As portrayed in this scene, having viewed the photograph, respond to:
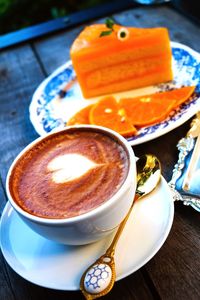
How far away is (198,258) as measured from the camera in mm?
612

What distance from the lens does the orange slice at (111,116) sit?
0.89 m

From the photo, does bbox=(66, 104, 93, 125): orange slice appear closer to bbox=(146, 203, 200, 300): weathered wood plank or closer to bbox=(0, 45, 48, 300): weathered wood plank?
bbox=(0, 45, 48, 300): weathered wood plank

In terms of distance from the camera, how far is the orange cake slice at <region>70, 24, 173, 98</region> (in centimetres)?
106

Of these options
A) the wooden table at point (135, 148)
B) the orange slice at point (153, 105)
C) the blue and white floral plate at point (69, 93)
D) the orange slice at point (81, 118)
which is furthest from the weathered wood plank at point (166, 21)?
the orange slice at point (81, 118)

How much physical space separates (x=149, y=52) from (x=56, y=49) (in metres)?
0.38

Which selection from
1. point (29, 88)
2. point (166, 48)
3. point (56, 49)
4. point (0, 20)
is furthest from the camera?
point (0, 20)

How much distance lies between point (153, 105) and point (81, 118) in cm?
17

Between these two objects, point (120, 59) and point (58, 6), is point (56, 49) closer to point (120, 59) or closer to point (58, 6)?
point (120, 59)

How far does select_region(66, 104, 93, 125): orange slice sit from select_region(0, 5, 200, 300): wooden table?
10 centimetres

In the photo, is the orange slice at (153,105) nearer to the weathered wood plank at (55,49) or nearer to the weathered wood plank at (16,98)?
the weathered wood plank at (16,98)

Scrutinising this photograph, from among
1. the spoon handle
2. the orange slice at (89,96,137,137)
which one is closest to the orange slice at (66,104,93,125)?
the orange slice at (89,96,137,137)

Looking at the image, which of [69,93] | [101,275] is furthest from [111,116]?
[101,275]

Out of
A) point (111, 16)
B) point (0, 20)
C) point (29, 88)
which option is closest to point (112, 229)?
point (29, 88)

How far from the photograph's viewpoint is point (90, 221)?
57cm
